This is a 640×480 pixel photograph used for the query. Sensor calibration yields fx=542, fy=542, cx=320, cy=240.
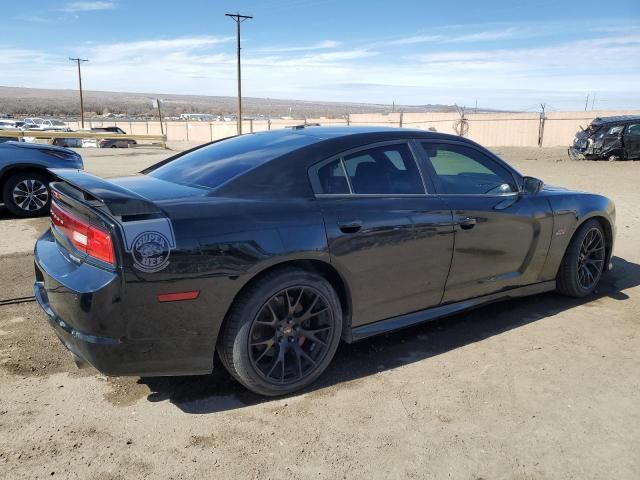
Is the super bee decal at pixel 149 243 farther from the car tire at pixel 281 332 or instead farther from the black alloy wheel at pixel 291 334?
the black alloy wheel at pixel 291 334

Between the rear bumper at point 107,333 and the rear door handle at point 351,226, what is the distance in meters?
1.02

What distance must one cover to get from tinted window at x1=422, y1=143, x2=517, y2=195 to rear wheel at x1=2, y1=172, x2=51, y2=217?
21.1ft

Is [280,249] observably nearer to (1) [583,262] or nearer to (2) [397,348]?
(2) [397,348]

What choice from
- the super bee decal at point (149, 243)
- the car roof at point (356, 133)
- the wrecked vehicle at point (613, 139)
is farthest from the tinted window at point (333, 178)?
the wrecked vehicle at point (613, 139)

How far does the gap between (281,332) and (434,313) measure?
48.3 inches

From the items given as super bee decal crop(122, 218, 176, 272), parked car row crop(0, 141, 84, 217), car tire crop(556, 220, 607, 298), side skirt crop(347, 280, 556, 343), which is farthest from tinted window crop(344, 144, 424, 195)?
parked car row crop(0, 141, 84, 217)

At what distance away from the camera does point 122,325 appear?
2.66m

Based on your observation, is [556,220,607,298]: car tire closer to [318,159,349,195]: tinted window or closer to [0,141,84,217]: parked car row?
[318,159,349,195]: tinted window

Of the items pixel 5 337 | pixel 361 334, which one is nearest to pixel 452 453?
pixel 361 334

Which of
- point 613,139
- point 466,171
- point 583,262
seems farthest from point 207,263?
point 613,139

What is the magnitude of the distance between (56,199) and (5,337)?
128 centimetres

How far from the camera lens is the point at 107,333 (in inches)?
105

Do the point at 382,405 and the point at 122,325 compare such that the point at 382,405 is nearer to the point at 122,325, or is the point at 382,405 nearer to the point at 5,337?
the point at 122,325

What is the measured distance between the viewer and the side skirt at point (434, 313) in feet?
11.5
